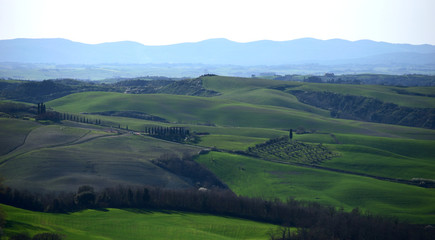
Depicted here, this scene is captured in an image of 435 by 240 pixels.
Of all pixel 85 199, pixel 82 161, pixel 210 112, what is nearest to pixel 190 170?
pixel 82 161

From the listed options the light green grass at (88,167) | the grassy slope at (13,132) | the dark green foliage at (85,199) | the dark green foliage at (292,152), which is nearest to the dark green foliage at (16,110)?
the grassy slope at (13,132)

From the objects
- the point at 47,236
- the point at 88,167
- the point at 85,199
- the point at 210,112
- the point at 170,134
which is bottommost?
the point at 85,199

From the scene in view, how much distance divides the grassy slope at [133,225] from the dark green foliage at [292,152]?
4140cm

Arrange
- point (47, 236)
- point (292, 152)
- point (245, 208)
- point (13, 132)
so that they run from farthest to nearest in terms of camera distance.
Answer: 1. point (292, 152)
2. point (13, 132)
3. point (245, 208)
4. point (47, 236)

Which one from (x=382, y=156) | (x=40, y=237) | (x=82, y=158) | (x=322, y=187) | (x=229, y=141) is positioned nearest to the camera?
(x=40, y=237)

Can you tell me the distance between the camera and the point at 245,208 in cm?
7919

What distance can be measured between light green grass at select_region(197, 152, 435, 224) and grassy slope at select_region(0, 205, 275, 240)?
20297 mm

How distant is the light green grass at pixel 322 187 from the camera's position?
86.4 meters

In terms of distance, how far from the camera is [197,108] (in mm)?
183375

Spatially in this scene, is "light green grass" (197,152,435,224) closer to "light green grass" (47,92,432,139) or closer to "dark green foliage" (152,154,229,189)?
"dark green foliage" (152,154,229,189)

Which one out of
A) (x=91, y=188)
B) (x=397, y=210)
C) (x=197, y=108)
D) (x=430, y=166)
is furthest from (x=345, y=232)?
(x=197, y=108)

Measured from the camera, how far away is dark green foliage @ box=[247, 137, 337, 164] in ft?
375

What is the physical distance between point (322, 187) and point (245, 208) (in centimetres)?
2291

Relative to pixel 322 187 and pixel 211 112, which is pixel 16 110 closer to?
pixel 211 112
